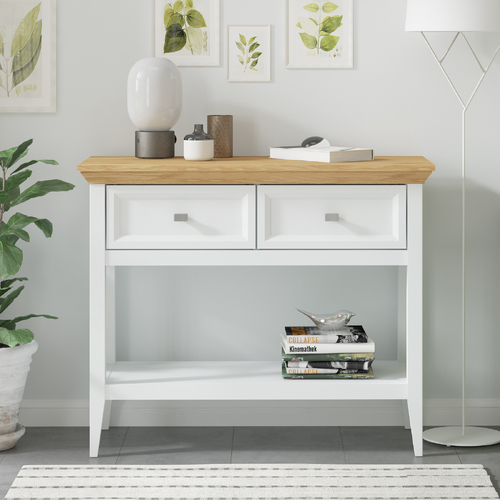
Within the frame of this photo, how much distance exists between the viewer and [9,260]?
2.13 m

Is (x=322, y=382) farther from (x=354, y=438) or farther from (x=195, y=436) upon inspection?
(x=195, y=436)

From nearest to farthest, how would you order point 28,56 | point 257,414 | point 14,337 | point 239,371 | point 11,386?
point 14,337, point 11,386, point 239,371, point 28,56, point 257,414

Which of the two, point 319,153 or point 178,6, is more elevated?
point 178,6

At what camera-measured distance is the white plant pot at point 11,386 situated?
Result: 7.38 feet

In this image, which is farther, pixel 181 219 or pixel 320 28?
pixel 320 28

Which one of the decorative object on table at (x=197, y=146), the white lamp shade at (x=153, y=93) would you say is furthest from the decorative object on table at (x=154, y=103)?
the decorative object on table at (x=197, y=146)

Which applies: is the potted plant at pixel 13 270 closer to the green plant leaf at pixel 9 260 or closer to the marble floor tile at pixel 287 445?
the green plant leaf at pixel 9 260

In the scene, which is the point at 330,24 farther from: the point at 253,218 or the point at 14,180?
the point at 14,180

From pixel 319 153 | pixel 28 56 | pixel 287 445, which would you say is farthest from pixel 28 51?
pixel 287 445

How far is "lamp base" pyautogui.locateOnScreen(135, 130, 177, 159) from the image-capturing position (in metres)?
2.30

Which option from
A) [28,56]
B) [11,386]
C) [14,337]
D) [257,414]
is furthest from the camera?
[257,414]

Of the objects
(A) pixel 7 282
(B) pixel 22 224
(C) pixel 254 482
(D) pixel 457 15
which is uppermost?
(D) pixel 457 15

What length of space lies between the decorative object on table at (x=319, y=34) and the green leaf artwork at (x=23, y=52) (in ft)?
2.97

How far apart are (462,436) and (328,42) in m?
1.48
